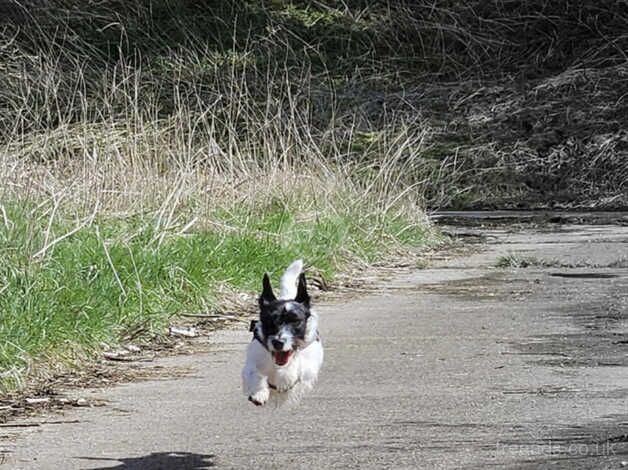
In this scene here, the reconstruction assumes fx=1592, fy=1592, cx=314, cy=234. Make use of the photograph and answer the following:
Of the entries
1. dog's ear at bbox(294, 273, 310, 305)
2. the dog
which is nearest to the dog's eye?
the dog

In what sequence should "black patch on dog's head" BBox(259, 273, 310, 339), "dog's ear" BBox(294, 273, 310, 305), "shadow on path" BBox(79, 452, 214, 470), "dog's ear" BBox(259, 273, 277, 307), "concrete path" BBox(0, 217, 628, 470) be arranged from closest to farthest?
"shadow on path" BBox(79, 452, 214, 470), "concrete path" BBox(0, 217, 628, 470), "black patch on dog's head" BBox(259, 273, 310, 339), "dog's ear" BBox(259, 273, 277, 307), "dog's ear" BBox(294, 273, 310, 305)

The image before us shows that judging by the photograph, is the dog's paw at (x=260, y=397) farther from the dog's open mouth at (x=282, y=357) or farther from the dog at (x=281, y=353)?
the dog's open mouth at (x=282, y=357)

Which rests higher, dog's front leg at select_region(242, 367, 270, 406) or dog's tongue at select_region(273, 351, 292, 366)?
dog's tongue at select_region(273, 351, 292, 366)

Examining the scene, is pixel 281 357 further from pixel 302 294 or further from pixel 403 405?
pixel 403 405

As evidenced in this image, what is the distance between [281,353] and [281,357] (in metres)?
0.03

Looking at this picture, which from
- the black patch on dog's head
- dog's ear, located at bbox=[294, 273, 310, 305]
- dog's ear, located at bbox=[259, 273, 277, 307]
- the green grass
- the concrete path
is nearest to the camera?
the concrete path

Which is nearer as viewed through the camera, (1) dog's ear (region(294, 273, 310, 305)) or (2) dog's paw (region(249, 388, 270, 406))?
(2) dog's paw (region(249, 388, 270, 406))

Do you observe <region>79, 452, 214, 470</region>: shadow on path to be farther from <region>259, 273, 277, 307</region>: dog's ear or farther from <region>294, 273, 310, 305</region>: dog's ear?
<region>294, 273, 310, 305</region>: dog's ear

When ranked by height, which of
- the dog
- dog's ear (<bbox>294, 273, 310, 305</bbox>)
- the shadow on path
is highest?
dog's ear (<bbox>294, 273, 310, 305</bbox>)

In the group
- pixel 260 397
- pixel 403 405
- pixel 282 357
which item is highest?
pixel 282 357

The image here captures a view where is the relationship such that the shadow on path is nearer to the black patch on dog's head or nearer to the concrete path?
the concrete path

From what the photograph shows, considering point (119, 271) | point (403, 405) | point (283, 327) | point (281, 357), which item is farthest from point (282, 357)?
point (119, 271)

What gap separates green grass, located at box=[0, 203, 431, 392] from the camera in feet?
27.9

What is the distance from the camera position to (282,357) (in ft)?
20.6
